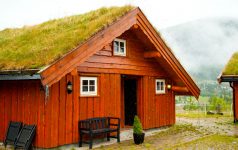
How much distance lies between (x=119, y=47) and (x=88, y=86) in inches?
97.3

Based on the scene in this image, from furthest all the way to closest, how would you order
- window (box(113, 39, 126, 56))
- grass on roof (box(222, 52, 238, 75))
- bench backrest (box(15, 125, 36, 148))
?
grass on roof (box(222, 52, 238, 75))
window (box(113, 39, 126, 56))
bench backrest (box(15, 125, 36, 148))

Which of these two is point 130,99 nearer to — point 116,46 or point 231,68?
point 116,46

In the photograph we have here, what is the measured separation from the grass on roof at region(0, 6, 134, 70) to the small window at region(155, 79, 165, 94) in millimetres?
4569

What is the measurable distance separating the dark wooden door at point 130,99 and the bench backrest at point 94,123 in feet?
11.5

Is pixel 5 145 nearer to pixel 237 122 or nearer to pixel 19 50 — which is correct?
pixel 19 50

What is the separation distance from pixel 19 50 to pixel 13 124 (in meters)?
2.64

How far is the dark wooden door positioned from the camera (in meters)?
15.5

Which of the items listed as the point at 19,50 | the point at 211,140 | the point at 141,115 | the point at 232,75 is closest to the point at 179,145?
the point at 211,140

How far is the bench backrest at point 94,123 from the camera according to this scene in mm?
11176

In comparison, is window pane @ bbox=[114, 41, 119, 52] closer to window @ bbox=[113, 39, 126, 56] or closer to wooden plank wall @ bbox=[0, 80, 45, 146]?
window @ bbox=[113, 39, 126, 56]

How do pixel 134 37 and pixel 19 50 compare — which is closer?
pixel 19 50

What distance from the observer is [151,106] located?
15008 mm

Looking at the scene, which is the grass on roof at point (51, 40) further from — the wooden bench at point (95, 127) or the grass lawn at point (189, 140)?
the grass lawn at point (189, 140)

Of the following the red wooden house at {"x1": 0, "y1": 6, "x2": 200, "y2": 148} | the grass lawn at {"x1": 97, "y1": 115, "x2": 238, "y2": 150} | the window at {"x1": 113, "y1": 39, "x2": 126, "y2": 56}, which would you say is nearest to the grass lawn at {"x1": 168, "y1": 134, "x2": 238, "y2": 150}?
the grass lawn at {"x1": 97, "y1": 115, "x2": 238, "y2": 150}
